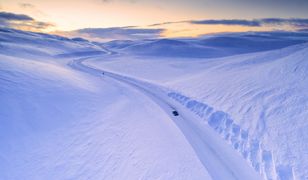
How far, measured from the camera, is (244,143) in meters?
11.0

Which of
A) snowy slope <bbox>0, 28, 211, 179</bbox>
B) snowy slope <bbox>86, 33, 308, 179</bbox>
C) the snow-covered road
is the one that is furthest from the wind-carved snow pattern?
snowy slope <bbox>0, 28, 211, 179</bbox>

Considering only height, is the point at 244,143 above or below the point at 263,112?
below

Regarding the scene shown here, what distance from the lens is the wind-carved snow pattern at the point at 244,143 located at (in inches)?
344

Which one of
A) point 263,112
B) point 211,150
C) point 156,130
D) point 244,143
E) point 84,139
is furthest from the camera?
point 263,112

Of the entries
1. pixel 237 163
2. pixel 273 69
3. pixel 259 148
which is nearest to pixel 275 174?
pixel 237 163

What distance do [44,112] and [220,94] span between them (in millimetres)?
11339

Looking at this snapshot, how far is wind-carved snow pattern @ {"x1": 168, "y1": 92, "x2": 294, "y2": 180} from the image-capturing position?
28.6 feet

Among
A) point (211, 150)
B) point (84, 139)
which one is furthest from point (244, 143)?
point (84, 139)

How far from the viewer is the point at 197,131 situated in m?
12.6

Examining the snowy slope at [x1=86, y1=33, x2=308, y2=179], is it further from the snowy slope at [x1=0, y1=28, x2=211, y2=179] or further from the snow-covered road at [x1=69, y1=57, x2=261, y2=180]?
the snowy slope at [x1=0, y1=28, x2=211, y2=179]

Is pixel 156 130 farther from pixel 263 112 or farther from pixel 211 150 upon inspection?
pixel 263 112

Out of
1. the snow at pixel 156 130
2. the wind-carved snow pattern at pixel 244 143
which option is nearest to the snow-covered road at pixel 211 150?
the snow at pixel 156 130

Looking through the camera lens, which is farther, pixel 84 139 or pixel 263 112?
pixel 263 112

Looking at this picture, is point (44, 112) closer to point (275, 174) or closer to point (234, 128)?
point (234, 128)
